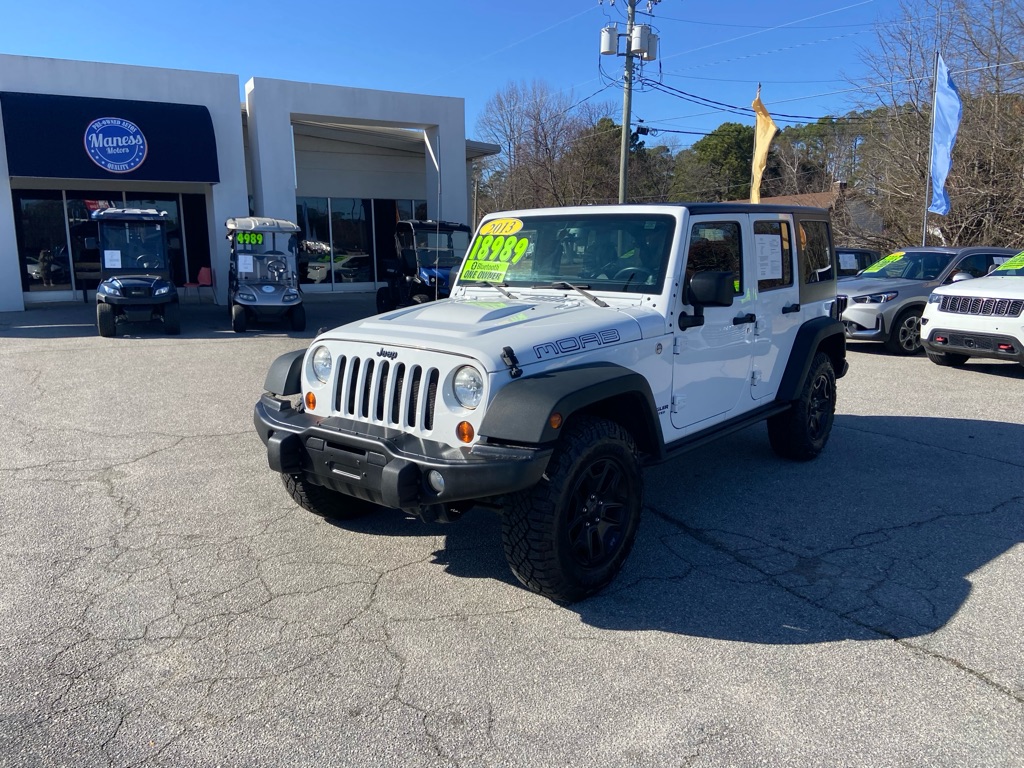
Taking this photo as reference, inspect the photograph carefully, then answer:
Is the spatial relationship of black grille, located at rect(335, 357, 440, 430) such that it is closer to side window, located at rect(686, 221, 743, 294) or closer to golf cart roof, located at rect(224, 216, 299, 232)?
side window, located at rect(686, 221, 743, 294)

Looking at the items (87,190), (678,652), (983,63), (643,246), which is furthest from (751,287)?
(983,63)

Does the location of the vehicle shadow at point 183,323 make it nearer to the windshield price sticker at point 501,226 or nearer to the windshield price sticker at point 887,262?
the windshield price sticker at point 501,226

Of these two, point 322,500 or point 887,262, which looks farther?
point 887,262

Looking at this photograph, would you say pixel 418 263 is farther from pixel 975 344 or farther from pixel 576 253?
pixel 576 253

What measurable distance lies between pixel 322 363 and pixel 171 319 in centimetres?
1047

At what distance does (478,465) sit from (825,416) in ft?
12.8

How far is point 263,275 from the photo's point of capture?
14.9 metres

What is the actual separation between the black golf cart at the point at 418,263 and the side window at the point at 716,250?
38.1 feet

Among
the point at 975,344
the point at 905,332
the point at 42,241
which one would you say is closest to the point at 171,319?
the point at 42,241

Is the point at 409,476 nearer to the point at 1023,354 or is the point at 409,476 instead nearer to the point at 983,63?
the point at 1023,354

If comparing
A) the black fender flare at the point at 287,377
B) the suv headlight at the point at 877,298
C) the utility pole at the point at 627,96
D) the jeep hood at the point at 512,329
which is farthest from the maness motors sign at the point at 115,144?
the jeep hood at the point at 512,329

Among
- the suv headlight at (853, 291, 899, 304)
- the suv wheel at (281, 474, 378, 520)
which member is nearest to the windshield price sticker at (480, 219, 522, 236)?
the suv wheel at (281, 474, 378, 520)

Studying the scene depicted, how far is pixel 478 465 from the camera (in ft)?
10.9

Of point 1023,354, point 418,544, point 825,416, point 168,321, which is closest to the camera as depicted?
point 418,544
